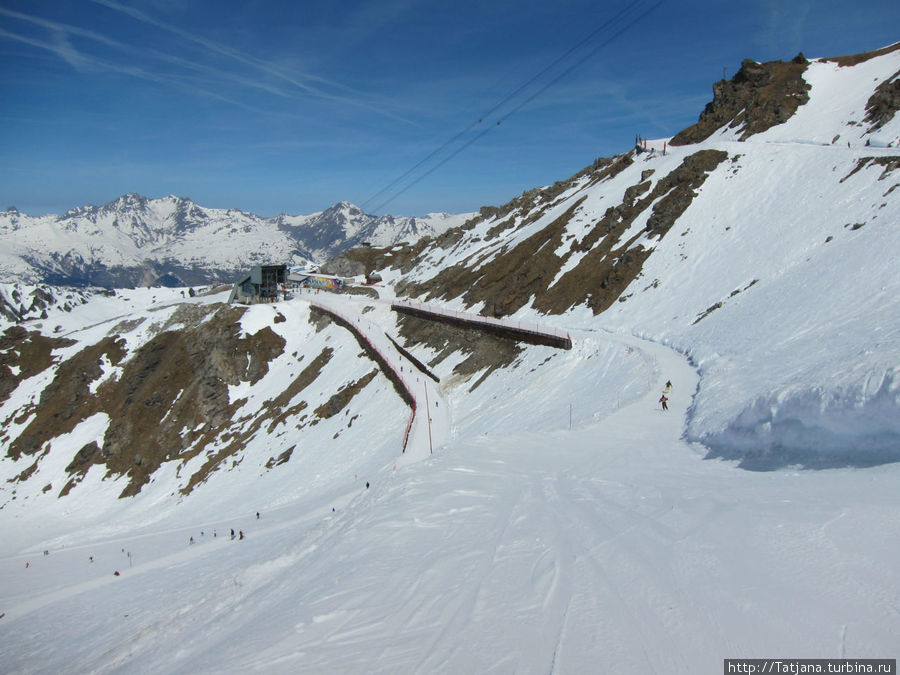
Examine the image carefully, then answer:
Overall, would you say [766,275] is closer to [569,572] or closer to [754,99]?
[569,572]

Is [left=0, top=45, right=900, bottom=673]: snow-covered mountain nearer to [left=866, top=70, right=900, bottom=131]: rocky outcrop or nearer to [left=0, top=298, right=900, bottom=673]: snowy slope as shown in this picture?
[left=0, top=298, right=900, bottom=673]: snowy slope

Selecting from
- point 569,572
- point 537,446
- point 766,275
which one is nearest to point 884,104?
point 766,275

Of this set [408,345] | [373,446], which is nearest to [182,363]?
[408,345]

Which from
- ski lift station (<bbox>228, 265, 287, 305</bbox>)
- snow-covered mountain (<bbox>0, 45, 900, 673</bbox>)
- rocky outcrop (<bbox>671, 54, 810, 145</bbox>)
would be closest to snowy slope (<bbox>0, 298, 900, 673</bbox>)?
snow-covered mountain (<bbox>0, 45, 900, 673</bbox>)

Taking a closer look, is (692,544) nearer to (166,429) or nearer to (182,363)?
(166,429)

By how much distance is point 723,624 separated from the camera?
7145mm

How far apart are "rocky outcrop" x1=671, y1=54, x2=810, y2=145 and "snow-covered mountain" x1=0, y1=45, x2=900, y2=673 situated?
1.75ft

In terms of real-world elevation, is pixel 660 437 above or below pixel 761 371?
below

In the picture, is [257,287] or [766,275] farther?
[257,287]

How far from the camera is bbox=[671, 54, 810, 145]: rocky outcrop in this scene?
66.2 metres

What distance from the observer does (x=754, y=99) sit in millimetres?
71188

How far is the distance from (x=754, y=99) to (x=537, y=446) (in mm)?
75856

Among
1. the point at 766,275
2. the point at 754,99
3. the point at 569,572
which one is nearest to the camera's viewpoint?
the point at 569,572

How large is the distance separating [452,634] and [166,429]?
77.1 metres
